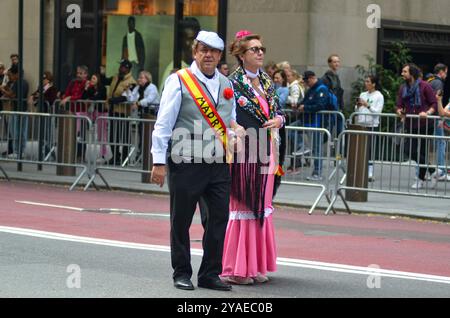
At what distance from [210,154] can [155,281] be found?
1202 mm

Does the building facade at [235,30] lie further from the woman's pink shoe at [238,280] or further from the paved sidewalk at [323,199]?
the woman's pink shoe at [238,280]

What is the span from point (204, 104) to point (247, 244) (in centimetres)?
128

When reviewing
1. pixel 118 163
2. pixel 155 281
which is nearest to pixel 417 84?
pixel 118 163

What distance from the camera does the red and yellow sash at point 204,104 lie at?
29.5 ft

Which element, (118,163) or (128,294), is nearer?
(128,294)

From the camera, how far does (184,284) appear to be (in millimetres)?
9039

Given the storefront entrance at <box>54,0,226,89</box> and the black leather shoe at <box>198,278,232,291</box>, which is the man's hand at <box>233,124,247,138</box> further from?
the storefront entrance at <box>54,0,226,89</box>

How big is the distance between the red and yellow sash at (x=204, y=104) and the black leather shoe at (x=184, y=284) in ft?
Answer: 3.66

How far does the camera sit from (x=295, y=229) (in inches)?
535

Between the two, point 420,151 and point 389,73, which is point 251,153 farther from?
point 389,73

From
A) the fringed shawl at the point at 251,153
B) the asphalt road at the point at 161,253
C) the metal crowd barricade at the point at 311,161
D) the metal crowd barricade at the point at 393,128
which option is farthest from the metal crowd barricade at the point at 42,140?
the fringed shawl at the point at 251,153

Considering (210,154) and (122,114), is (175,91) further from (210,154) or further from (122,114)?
(122,114)

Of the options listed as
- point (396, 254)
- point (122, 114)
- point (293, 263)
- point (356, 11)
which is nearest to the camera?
point (293, 263)

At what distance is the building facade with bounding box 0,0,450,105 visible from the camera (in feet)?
75.2
